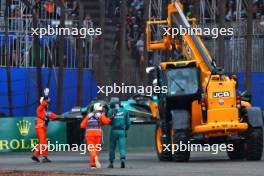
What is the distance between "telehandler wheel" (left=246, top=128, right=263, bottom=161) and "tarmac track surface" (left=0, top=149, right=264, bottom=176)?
484mm

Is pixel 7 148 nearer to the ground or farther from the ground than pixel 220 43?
nearer to the ground

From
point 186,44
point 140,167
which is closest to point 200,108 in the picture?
point 186,44

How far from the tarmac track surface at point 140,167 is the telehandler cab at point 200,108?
647 mm

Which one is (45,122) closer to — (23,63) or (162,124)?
(162,124)

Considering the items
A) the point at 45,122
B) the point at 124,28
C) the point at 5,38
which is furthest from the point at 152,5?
the point at 45,122

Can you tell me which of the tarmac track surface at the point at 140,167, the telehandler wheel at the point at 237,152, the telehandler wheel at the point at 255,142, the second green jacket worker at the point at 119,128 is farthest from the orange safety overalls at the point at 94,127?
the telehandler wheel at the point at 237,152

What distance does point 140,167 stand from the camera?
81.0 ft

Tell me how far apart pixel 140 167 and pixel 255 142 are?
3542 mm

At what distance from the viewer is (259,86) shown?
38625 millimetres

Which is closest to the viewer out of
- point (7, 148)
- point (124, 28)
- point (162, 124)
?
point (162, 124)

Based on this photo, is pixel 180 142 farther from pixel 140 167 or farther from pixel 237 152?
pixel 237 152

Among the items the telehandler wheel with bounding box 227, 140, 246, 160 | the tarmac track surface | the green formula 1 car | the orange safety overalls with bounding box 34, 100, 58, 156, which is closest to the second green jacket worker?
the tarmac track surface

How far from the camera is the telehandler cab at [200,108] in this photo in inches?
1032

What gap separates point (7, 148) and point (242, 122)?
11.0 metres
